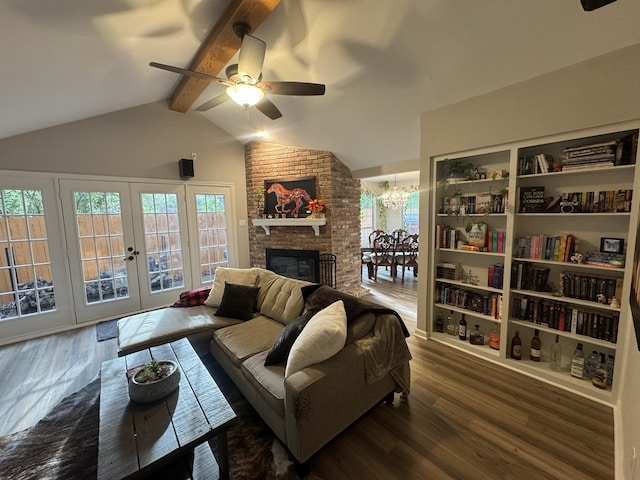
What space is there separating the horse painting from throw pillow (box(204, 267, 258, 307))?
76.2 inches

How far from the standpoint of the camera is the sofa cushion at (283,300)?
8.30 feet

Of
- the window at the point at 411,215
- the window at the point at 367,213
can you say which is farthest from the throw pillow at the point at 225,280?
the window at the point at 411,215

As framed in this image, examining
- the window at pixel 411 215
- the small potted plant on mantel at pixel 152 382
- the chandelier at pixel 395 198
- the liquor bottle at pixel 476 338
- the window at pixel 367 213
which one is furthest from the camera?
the window at pixel 367 213

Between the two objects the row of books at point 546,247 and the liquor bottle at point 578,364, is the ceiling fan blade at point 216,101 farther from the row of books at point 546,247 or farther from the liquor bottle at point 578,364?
the liquor bottle at point 578,364

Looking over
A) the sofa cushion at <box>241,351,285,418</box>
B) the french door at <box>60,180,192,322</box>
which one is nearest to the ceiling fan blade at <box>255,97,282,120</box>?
the sofa cushion at <box>241,351,285,418</box>

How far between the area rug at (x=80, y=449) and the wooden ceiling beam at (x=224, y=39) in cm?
300

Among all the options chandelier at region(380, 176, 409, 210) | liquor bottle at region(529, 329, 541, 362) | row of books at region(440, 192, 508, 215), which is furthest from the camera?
chandelier at region(380, 176, 409, 210)

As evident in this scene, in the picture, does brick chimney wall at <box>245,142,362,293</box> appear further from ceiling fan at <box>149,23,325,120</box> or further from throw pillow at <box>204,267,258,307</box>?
ceiling fan at <box>149,23,325,120</box>

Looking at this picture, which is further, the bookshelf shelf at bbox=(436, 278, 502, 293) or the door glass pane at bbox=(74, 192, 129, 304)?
the door glass pane at bbox=(74, 192, 129, 304)

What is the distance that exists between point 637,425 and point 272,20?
11.5 feet

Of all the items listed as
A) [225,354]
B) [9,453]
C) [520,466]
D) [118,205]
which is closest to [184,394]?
[225,354]

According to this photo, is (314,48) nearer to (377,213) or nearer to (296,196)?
(296,196)

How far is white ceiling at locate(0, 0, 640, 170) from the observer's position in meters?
1.79

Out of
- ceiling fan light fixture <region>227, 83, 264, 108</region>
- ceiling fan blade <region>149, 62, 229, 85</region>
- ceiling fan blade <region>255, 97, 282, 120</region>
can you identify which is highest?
ceiling fan blade <region>255, 97, 282, 120</region>
